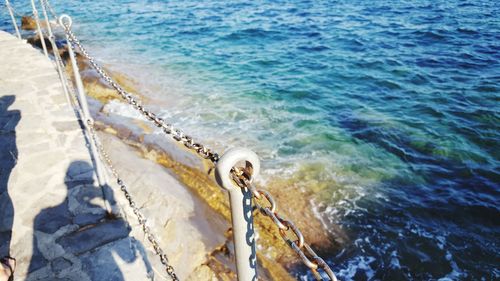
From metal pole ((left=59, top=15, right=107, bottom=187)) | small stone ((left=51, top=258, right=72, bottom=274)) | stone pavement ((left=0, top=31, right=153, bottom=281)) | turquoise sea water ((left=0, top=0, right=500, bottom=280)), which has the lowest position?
turquoise sea water ((left=0, top=0, right=500, bottom=280))

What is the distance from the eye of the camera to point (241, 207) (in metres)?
1.29

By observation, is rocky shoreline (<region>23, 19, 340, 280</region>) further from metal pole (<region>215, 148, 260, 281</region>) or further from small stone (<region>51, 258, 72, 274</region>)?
metal pole (<region>215, 148, 260, 281</region>)

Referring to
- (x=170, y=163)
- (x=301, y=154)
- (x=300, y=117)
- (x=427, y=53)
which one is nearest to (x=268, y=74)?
(x=300, y=117)

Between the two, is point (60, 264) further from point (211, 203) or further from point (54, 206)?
point (211, 203)

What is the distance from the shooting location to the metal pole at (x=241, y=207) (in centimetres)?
117

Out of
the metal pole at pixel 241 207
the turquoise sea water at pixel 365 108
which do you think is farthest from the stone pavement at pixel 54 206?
the turquoise sea water at pixel 365 108

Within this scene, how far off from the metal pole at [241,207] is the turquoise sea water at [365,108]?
4.08m

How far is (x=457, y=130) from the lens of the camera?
28.5 ft

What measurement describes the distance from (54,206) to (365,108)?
339 inches

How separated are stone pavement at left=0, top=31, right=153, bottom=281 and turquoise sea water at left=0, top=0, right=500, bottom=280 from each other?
2919 millimetres

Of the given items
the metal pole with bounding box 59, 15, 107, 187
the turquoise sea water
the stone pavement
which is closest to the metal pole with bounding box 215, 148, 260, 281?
the stone pavement

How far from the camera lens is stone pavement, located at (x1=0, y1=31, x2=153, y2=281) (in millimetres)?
3545

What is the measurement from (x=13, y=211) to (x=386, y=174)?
6.99 metres

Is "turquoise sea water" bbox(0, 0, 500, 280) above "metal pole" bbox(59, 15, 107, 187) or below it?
below
